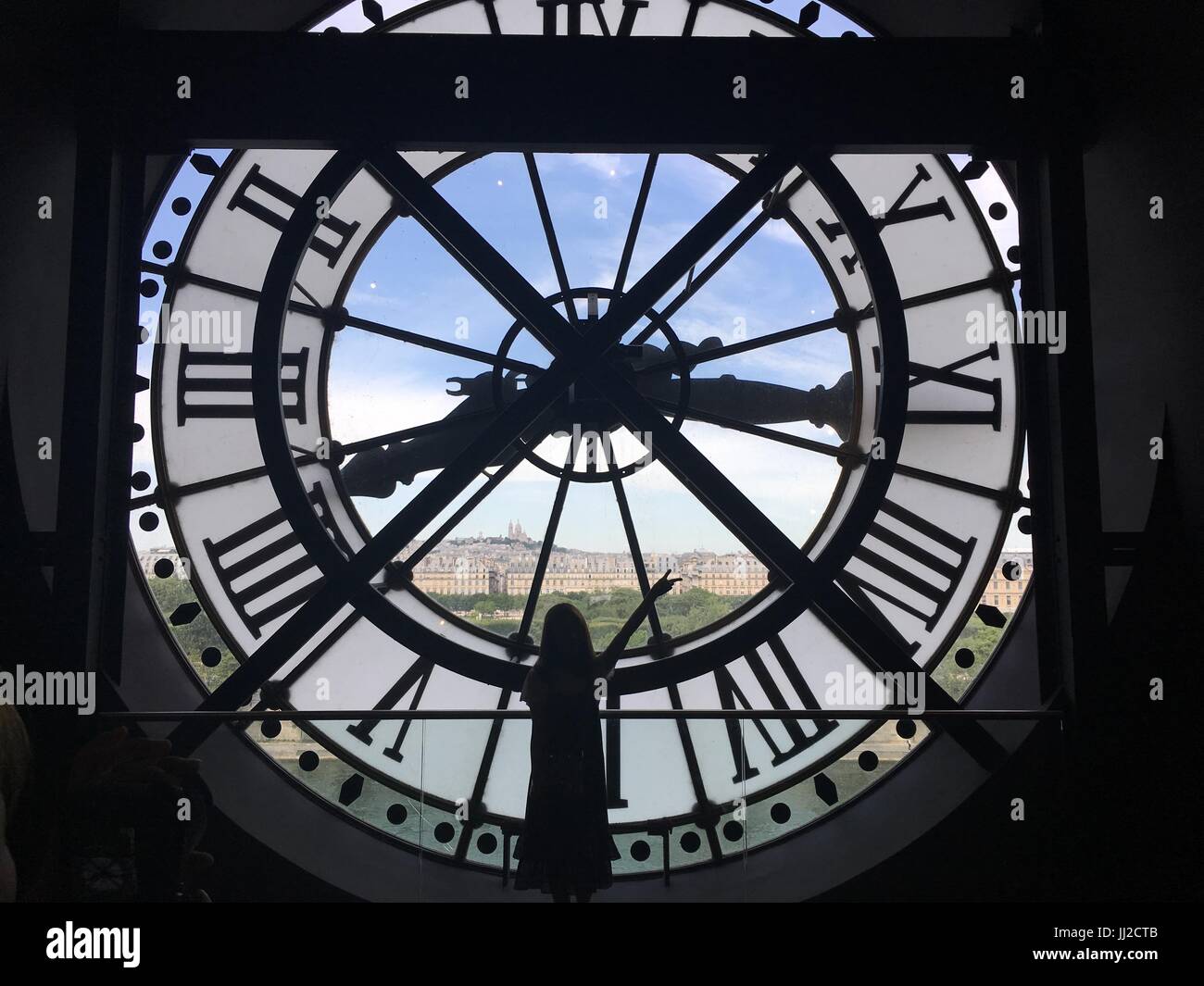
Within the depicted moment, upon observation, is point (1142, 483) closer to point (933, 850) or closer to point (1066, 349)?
point (1066, 349)

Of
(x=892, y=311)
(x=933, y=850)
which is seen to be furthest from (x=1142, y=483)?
(x=933, y=850)

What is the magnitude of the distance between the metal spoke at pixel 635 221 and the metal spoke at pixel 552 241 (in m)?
0.21

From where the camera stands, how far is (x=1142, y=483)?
2941mm

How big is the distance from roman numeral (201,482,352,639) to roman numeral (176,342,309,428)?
387mm

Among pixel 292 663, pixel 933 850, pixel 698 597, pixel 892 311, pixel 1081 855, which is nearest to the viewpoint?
pixel 1081 855

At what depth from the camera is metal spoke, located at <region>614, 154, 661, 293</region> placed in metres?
3.58

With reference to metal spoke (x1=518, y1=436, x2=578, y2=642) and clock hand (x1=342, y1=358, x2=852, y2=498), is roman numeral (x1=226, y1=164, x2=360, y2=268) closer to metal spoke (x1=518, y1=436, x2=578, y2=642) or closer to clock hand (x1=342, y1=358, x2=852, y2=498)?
clock hand (x1=342, y1=358, x2=852, y2=498)

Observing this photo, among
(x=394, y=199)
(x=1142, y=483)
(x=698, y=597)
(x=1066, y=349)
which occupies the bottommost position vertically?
(x=698, y=597)

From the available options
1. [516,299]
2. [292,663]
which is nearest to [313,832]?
[292,663]

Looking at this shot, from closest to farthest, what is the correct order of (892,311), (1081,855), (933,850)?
(1081,855), (933,850), (892,311)

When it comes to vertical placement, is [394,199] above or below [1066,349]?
above

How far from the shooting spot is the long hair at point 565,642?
244 centimetres

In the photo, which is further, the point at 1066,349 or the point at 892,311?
the point at 892,311

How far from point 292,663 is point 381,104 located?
2.06 metres
